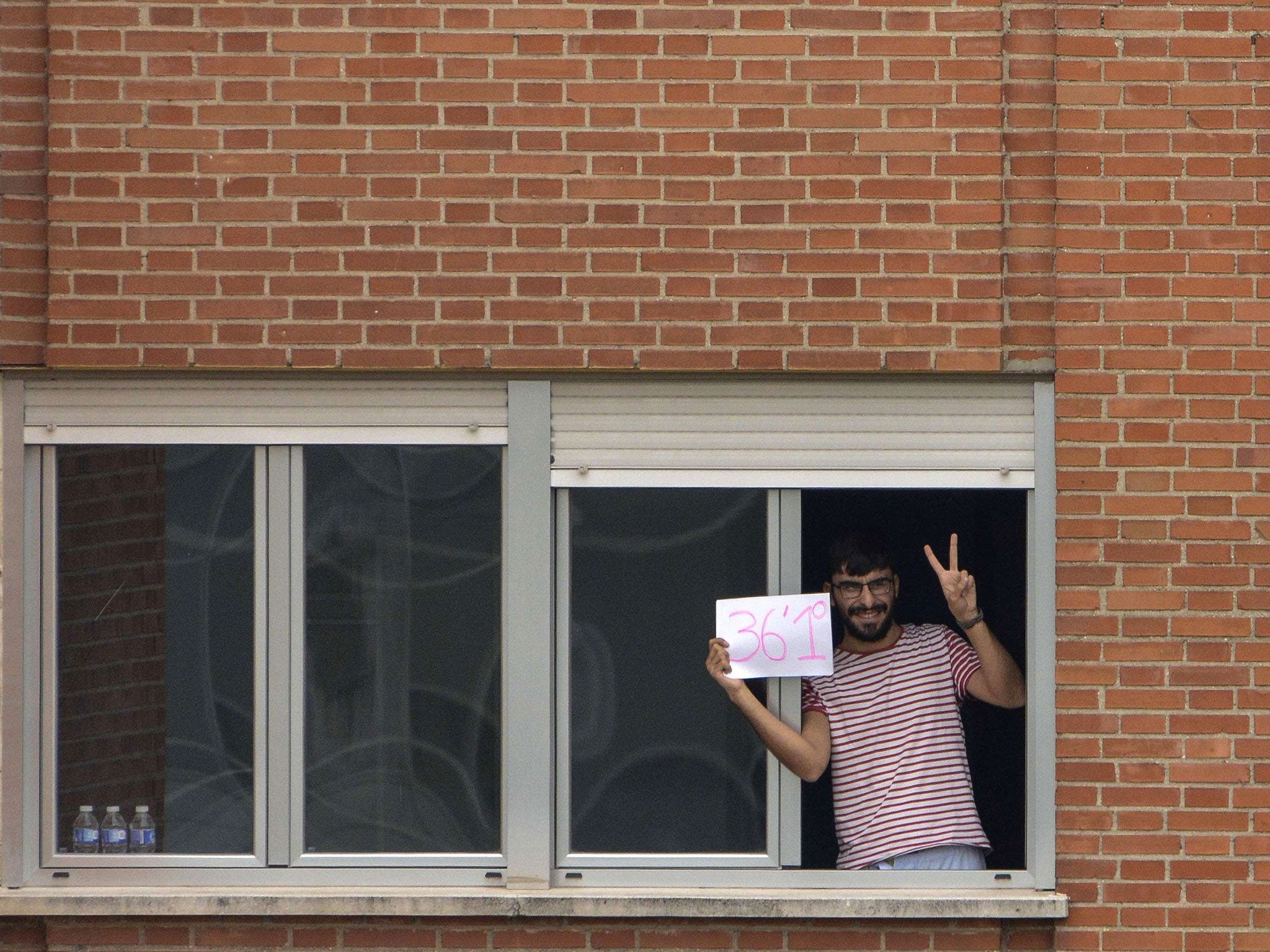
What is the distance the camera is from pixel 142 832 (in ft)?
15.9

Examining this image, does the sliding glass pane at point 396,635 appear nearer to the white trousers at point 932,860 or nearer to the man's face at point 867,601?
the man's face at point 867,601

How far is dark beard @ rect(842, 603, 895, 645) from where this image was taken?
191 inches

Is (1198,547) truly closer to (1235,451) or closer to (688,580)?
(1235,451)

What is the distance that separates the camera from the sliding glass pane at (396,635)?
4805mm

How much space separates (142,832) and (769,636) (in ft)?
7.48

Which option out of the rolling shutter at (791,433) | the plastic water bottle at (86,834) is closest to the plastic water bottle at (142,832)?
the plastic water bottle at (86,834)

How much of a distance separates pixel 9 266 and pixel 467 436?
166cm

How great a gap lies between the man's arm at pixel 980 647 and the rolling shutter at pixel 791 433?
32cm

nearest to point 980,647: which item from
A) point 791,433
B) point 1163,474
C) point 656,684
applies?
point 1163,474

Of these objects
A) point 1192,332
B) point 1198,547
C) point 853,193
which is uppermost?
point 853,193

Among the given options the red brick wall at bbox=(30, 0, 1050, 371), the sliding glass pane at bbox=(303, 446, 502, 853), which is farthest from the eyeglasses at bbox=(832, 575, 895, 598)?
the sliding glass pane at bbox=(303, 446, 502, 853)

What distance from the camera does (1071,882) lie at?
183 inches

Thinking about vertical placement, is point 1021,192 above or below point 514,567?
above

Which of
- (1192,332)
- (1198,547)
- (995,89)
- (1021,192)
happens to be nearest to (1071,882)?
(1198,547)
